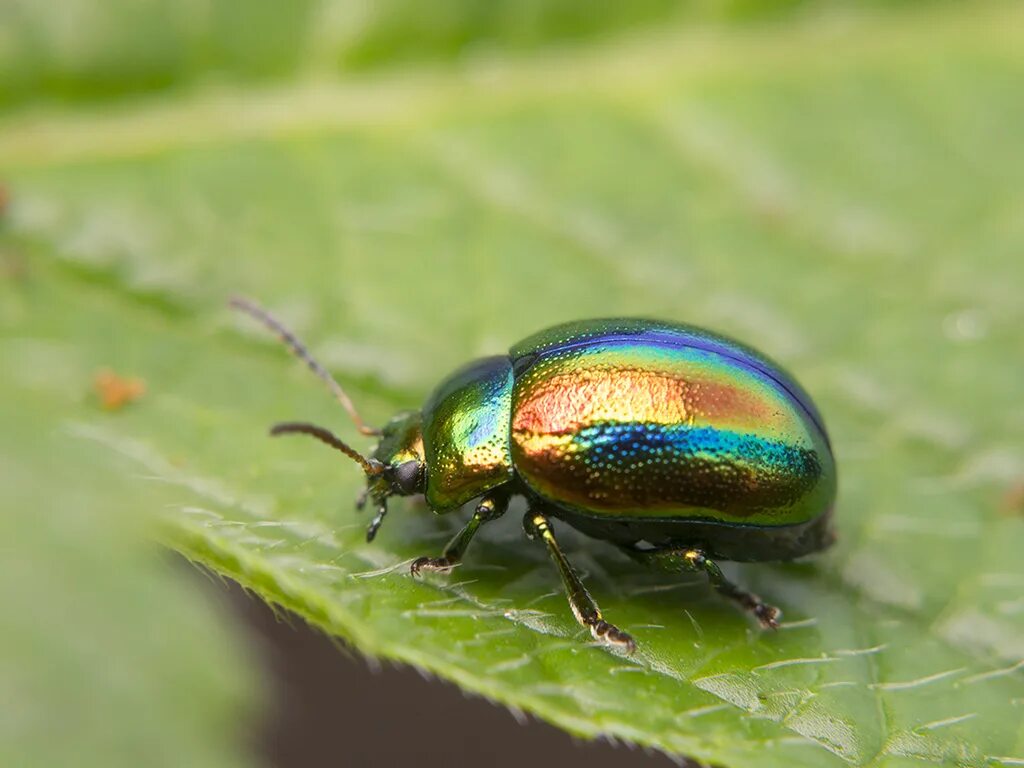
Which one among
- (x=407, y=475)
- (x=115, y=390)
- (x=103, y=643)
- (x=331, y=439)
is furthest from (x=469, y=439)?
(x=103, y=643)

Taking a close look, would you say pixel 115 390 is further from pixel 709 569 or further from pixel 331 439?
pixel 709 569

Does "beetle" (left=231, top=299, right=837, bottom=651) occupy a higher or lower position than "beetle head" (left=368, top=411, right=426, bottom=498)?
higher

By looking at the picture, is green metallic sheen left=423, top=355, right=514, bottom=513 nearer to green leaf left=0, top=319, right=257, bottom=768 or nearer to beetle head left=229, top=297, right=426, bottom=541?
beetle head left=229, top=297, right=426, bottom=541

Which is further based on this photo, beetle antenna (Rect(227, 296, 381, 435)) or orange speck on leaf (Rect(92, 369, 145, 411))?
beetle antenna (Rect(227, 296, 381, 435))

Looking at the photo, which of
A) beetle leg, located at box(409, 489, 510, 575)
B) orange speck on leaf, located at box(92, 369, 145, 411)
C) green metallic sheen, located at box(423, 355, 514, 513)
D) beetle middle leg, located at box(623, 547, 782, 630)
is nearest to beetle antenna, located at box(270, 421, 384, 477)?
green metallic sheen, located at box(423, 355, 514, 513)

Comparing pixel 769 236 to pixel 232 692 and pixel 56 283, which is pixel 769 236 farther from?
pixel 232 692

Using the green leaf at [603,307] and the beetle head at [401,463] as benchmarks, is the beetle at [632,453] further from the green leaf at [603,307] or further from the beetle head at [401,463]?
the green leaf at [603,307]
